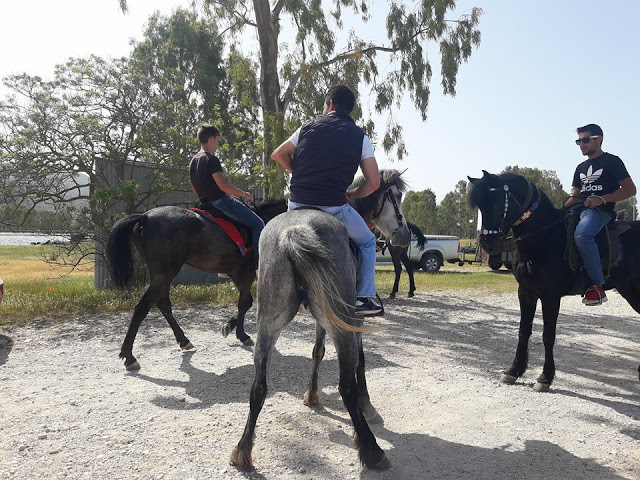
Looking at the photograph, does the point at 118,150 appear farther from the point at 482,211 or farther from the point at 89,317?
the point at 482,211

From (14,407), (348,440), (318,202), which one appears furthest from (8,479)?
(318,202)

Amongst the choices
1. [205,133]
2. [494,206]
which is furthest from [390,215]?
[205,133]

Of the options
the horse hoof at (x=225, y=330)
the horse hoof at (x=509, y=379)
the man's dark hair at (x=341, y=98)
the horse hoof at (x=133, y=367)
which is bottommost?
the horse hoof at (x=133, y=367)

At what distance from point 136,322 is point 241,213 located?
1934 millimetres

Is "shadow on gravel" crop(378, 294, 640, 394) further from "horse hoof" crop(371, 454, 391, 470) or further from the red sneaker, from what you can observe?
"horse hoof" crop(371, 454, 391, 470)

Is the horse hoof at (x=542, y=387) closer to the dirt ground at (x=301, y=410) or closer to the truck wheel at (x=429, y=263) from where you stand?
the dirt ground at (x=301, y=410)

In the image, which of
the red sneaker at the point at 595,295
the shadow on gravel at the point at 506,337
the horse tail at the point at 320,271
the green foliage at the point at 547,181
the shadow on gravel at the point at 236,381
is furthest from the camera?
the green foliage at the point at 547,181

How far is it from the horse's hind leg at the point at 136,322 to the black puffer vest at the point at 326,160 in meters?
3.15

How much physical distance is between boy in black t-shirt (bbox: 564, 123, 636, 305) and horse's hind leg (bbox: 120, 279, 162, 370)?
503 cm

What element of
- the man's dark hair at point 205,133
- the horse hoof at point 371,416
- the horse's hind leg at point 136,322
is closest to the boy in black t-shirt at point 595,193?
the horse hoof at point 371,416

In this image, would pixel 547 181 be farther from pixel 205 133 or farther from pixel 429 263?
pixel 205 133

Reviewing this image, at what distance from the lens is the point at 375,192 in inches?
199

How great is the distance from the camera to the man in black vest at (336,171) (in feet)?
11.7

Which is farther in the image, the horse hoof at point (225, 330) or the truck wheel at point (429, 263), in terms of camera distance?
the truck wheel at point (429, 263)
